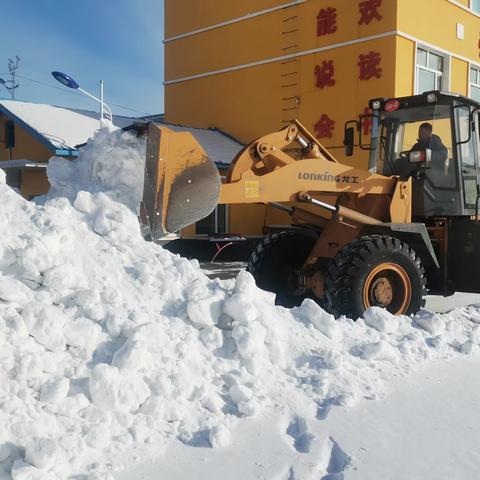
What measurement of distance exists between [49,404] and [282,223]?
12.0m

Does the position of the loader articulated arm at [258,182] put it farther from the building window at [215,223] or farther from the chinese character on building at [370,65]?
the building window at [215,223]

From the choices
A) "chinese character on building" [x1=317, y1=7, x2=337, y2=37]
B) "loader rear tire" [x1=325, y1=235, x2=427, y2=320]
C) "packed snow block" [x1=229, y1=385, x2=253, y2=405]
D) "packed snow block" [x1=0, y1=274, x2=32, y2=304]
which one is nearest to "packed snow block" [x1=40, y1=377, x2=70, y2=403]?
"packed snow block" [x1=0, y1=274, x2=32, y2=304]

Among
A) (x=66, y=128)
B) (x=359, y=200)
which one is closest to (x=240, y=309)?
(x=359, y=200)

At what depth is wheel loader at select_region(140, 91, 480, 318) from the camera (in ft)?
15.2

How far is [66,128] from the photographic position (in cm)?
1355

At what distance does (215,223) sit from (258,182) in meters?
10.0

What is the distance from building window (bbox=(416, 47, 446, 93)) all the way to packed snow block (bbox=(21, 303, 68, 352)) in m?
11.9

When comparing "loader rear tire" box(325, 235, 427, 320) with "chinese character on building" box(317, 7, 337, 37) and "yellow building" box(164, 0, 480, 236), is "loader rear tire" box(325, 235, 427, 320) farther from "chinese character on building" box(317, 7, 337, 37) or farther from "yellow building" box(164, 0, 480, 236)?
"chinese character on building" box(317, 7, 337, 37)

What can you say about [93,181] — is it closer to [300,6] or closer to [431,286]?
[431,286]

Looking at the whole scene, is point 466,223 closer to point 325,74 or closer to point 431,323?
point 431,323

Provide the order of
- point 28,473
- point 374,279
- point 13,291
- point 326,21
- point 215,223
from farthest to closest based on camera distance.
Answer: point 215,223
point 326,21
point 374,279
point 13,291
point 28,473

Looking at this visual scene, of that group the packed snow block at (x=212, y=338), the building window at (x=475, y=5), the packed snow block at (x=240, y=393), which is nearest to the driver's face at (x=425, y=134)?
the packed snow block at (x=212, y=338)

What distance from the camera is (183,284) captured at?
13.7 ft

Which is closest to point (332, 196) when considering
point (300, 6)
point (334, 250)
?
point (334, 250)
